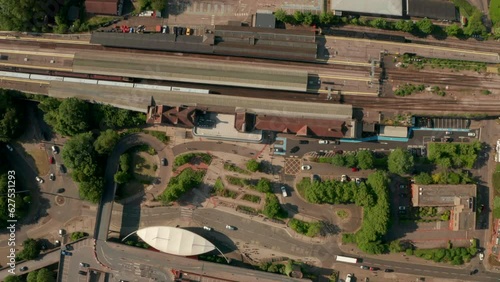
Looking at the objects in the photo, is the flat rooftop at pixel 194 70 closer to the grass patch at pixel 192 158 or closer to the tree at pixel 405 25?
the grass patch at pixel 192 158

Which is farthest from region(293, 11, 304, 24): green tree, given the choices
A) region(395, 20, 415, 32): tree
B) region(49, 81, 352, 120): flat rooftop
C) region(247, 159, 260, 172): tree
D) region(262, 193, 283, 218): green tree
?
region(262, 193, 283, 218): green tree

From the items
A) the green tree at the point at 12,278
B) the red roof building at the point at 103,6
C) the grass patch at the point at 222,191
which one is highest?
the red roof building at the point at 103,6

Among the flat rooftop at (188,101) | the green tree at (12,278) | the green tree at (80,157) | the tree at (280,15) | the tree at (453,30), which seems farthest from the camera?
the tree at (453,30)

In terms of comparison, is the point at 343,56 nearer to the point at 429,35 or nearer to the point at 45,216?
the point at 429,35

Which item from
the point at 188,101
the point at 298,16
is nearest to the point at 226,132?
the point at 188,101

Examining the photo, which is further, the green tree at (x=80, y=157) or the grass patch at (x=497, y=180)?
the grass patch at (x=497, y=180)

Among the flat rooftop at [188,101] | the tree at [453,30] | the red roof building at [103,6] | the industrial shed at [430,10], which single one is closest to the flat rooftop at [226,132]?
the flat rooftop at [188,101]

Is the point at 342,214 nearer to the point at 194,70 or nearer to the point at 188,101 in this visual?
the point at 188,101
